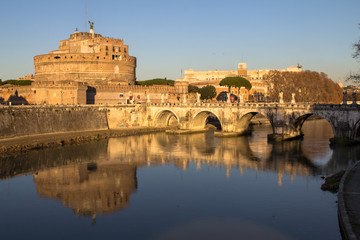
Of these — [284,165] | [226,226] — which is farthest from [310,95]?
[226,226]

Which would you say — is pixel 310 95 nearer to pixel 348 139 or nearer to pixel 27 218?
pixel 348 139

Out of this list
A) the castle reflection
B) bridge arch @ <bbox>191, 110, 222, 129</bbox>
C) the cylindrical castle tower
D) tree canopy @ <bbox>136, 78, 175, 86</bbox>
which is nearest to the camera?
the castle reflection

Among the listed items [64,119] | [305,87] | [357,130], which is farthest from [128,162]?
[305,87]

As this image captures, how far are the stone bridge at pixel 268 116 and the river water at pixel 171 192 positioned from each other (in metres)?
2.55

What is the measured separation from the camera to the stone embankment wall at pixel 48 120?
32.5 meters

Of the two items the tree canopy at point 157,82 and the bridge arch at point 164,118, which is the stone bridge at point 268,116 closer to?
the bridge arch at point 164,118

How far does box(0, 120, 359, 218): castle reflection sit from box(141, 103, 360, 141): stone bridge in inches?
72.2

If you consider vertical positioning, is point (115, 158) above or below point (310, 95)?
below

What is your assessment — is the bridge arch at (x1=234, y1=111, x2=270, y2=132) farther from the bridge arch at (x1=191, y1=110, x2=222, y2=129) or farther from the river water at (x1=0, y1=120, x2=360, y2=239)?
the river water at (x1=0, y1=120, x2=360, y2=239)

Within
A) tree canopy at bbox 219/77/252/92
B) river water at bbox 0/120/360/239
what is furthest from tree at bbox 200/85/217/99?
river water at bbox 0/120/360/239

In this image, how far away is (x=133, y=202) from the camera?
18.5m

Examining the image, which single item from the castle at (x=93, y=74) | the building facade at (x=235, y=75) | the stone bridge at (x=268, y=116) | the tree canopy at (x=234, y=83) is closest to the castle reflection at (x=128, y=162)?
the stone bridge at (x=268, y=116)

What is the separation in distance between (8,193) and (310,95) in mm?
53333

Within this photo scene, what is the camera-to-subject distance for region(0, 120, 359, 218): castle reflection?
1997cm
